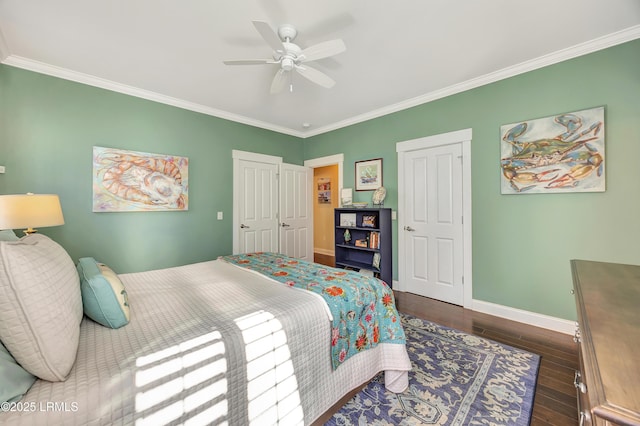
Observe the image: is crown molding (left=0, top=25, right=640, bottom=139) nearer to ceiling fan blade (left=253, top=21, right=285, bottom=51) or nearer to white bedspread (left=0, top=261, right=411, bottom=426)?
ceiling fan blade (left=253, top=21, right=285, bottom=51)

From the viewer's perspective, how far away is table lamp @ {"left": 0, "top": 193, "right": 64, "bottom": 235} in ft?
6.11

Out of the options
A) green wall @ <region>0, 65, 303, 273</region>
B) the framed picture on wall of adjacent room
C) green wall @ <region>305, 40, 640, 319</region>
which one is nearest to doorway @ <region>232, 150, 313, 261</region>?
green wall @ <region>0, 65, 303, 273</region>

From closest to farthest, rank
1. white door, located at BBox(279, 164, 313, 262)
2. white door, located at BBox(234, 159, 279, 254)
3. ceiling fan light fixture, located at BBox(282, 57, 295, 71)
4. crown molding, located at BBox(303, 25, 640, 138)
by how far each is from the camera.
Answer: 1. ceiling fan light fixture, located at BBox(282, 57, 295, 71)
2. crown molding, located at BBox(303, 25, 640, 138)
3. white door, located at BBox(234, 159, 279, 254)
4. white door, located at BBox(279, 164, 313, 262)

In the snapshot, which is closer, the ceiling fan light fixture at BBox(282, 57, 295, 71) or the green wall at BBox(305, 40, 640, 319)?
the ceiling fan light fixture at BBox(282, 57, 295, 71)

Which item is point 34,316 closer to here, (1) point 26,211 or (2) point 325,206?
(1) point 26,211

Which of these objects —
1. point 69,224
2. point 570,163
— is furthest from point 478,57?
point 69,224

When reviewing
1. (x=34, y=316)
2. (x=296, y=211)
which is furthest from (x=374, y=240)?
(x=34, y=316)

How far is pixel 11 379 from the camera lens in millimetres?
748

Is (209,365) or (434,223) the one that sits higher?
(434,223)

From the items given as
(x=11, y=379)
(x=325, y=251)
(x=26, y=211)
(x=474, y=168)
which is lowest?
(x=325, y=251)

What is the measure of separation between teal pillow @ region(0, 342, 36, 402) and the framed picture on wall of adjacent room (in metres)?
3.75

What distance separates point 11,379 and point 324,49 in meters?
2.27

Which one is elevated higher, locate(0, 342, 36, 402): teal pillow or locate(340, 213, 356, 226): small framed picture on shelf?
locate(340, 213, 356, 226): small framed picture on shelf

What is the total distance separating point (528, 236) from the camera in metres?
2.67
